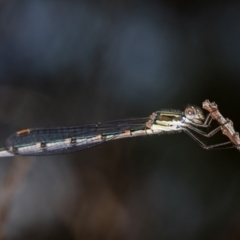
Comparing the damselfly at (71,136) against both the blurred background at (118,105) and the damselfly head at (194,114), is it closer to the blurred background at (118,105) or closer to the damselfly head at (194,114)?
the damselfly head at (194,114)

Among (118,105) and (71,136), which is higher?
(118,105)

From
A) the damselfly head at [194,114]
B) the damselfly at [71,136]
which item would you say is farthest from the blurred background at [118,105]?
the damselfly head at [194,114]

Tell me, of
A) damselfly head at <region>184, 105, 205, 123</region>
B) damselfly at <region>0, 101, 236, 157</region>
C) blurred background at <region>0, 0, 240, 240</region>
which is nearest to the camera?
damselfly head at <region>184, 105, 205, 123</region>

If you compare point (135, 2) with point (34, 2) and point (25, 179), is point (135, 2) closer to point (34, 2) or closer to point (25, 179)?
point (34, 2)

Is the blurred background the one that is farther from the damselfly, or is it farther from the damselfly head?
the damselfly head

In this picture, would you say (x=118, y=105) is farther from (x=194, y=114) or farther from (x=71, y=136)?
(x=194, y=114)

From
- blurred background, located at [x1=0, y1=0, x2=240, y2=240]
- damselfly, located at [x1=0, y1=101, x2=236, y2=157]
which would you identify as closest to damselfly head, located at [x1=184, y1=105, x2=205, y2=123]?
damselfly, located at [x1=0, y1=101, x2=236, y2=157]

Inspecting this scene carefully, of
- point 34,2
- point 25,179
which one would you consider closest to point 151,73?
point 34,2

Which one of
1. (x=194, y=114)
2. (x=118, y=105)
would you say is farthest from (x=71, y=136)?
(x=194, y=114)

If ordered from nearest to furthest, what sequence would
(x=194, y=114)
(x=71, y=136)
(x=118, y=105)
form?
Result: 1. (x=194, y=114)
2. (x=71, y=136)
3. (x=118, y=105)
